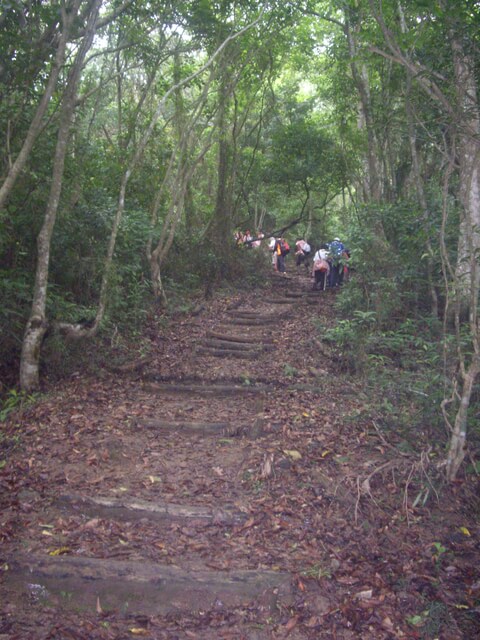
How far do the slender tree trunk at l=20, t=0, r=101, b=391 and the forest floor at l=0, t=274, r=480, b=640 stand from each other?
1.79 ft

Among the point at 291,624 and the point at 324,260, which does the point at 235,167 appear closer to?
the point at 324,260

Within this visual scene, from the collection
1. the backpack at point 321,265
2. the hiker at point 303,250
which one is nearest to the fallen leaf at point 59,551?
the backpack at point 321,265

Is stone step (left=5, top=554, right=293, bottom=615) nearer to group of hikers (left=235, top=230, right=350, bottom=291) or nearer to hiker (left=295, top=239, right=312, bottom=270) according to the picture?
group of hikers (left=235, top=230, right=350, bottom=291)

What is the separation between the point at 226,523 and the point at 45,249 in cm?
442

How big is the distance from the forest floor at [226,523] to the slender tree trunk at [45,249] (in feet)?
1.79

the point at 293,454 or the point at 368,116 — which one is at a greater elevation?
the point at 368,116

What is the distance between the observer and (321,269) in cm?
1619

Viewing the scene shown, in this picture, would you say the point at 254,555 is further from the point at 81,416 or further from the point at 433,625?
the point at 81,416

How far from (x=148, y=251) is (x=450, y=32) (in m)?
7.59

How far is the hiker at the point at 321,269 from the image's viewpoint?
16.1 m

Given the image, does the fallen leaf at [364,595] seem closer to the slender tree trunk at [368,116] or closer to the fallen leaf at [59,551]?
the fallen leaf at [59,551]

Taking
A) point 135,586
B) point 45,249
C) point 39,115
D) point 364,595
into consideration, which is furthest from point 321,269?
point 135,586

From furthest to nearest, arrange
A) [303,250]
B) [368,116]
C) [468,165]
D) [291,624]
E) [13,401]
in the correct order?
[303,250] < [368,116] < [13,401] < [468,165] < [291,624]

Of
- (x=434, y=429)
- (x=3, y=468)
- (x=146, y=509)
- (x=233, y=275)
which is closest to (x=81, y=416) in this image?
(x=3, y=468)
